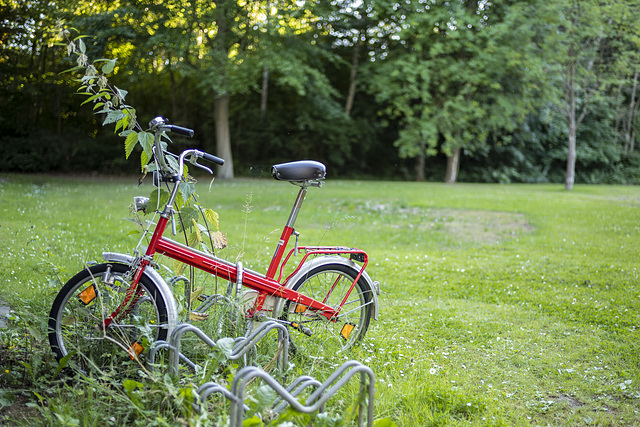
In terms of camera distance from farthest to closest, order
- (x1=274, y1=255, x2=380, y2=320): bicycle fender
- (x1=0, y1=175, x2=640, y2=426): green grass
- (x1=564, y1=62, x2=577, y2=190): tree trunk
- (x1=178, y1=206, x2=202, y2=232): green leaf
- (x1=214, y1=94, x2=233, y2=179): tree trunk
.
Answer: (x1=214, y1=94, x2=233, y2=179): tree trunk < (x1=564, y1=62, x2=577, y2=190): tree trunk < (x1=274, y1=255, x2=380, y2=320): bicycle fender < (x1=178, y1=206, x2=202, y2=232): green leaf < (x1=0, y1=175, x2=640, y2=426): green grass

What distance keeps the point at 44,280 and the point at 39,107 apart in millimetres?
20571

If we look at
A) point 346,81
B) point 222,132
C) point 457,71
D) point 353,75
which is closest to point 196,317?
point 222,132

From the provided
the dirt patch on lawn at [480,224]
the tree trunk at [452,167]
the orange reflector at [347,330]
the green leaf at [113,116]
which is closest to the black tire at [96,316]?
the green leaf at [113,116]

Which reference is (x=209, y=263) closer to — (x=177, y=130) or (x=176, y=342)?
(x=176, y=342)

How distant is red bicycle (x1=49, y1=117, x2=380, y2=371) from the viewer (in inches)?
120

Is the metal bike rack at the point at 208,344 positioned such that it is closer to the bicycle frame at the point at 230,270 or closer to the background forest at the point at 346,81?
the bicycle frame at the point at 230,270

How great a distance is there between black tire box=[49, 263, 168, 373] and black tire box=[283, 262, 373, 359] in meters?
0.87

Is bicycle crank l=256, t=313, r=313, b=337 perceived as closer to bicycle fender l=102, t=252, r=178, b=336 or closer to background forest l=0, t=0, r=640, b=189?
bicycle fender l=102, t=252, r=178, b=336

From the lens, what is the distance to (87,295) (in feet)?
10.4

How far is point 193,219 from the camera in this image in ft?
11.1

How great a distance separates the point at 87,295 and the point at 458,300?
12.0ft

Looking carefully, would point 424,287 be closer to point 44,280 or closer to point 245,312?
point 245,312

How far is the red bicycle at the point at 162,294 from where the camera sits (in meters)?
3.05

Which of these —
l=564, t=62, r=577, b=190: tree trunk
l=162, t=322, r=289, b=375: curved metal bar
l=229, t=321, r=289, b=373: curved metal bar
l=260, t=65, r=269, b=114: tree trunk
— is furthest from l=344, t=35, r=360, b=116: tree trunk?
l=162, t=322, r=289, b=375: curved metal bar
